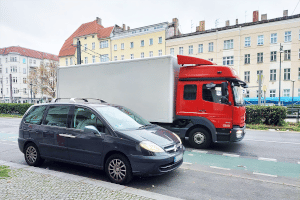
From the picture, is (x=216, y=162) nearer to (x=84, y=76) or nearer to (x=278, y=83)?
(x=84, y=76)

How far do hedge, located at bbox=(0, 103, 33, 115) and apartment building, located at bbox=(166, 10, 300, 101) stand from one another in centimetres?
2740

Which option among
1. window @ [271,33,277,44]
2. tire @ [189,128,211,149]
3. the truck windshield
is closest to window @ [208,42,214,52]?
window @ [271,33,277,44]

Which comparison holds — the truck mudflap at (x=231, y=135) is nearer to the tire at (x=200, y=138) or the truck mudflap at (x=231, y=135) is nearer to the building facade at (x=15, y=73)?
the tire at (x=200, y=138)

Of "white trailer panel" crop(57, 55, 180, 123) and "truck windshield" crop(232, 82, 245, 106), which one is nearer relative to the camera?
"truck windshield" crop(232, 82, 245, 106)

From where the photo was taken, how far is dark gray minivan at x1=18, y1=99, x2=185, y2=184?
14.0 feet

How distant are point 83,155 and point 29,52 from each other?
76.2 metres

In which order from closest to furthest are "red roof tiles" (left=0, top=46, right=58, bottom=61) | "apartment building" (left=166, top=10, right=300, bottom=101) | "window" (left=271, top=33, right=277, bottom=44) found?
"apartment building" (left=166, top=10, right=300, bottom=101)
"window" (left=271, top=33, right=277, bottom=44)
"red roof tiles" (left=0, top=46, right=58, bottom=61)

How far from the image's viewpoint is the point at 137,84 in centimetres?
777

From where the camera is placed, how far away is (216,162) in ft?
19.9

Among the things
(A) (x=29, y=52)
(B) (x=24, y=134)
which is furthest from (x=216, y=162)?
(A) (x=29, y=52)

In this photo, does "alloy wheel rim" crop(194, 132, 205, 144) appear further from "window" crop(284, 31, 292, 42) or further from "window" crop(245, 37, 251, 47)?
"window" crop(284, 31, 292, 42)

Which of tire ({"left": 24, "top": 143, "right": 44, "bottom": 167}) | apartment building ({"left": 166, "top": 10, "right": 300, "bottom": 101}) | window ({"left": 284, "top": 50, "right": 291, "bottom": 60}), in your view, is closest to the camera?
tire ({"left": 24, "top": 143, "right": 44, "bottom": 167})

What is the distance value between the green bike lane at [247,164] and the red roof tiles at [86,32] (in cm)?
4370

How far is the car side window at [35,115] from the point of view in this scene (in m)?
5.64
